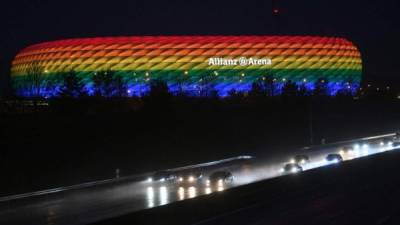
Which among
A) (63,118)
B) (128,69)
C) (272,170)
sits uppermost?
(128,69)

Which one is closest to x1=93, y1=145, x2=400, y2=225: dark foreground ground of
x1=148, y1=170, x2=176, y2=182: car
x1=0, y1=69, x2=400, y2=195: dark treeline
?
x1=148, y1=170, x2=176, y2=182: car

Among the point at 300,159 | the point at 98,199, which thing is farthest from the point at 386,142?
the point at 98,199

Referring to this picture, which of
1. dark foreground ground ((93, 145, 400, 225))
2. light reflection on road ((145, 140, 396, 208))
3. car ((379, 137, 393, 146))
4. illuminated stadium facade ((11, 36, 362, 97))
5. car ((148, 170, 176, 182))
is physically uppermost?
illuminated stadium facade ((11, 36, 362, 97))

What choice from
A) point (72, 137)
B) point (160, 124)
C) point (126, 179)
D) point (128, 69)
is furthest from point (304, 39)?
point (126, 179)

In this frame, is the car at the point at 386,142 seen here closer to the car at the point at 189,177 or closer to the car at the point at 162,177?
the car at the point at 189,177

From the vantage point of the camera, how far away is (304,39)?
155375 millimetres

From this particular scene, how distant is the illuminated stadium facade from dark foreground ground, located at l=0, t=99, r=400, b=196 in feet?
172

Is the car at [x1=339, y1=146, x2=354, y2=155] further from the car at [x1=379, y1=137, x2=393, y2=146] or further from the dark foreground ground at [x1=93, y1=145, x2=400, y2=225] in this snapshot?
the dark foreground ground at [x1=93, y1=145, x2=400, y2=225]

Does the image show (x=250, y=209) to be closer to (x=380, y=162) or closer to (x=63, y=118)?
(x=380, y=162)

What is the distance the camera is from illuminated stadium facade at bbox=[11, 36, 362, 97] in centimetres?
13750

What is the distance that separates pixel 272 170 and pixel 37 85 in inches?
2865

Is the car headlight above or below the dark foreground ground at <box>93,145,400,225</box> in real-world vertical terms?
below

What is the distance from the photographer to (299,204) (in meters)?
21.1

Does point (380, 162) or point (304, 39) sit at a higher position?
point (304, 39)
